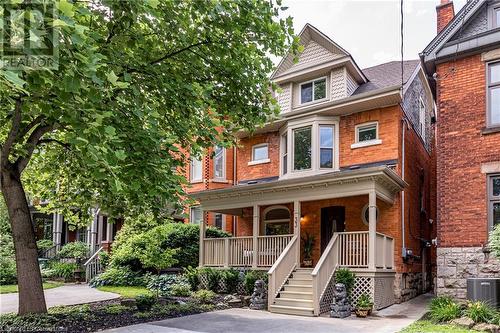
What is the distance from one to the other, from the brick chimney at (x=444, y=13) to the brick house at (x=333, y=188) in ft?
6.51

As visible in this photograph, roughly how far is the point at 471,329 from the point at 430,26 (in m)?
11.1

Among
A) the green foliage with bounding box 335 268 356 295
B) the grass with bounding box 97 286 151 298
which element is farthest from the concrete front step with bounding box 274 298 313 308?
the grass with bounding box 97 286 151 298

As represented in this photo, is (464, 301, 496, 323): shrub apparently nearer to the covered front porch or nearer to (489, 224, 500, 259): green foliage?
(489, 224, 500, 259): green foliage

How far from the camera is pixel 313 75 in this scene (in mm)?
16578

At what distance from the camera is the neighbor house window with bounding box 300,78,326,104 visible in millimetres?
16438

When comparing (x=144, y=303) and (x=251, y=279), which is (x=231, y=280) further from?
(x=144, y=303)

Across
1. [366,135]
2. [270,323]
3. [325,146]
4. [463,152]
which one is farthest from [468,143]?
[270,323]

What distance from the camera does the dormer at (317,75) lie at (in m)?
15.8

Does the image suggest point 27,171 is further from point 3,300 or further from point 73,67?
point 73,67

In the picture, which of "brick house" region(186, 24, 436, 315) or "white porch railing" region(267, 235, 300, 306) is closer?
"white porch railing" region(267, 235, 300, 306)

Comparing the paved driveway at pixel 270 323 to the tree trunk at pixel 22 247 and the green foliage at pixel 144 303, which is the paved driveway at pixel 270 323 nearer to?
the green foliage at pixel 144 303

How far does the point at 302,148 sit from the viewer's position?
16.0 meters

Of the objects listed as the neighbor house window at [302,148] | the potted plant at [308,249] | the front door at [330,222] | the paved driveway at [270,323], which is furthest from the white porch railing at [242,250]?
the neighbor house window at [302,148]

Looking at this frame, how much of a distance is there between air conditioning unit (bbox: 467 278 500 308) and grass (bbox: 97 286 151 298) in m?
9.53
